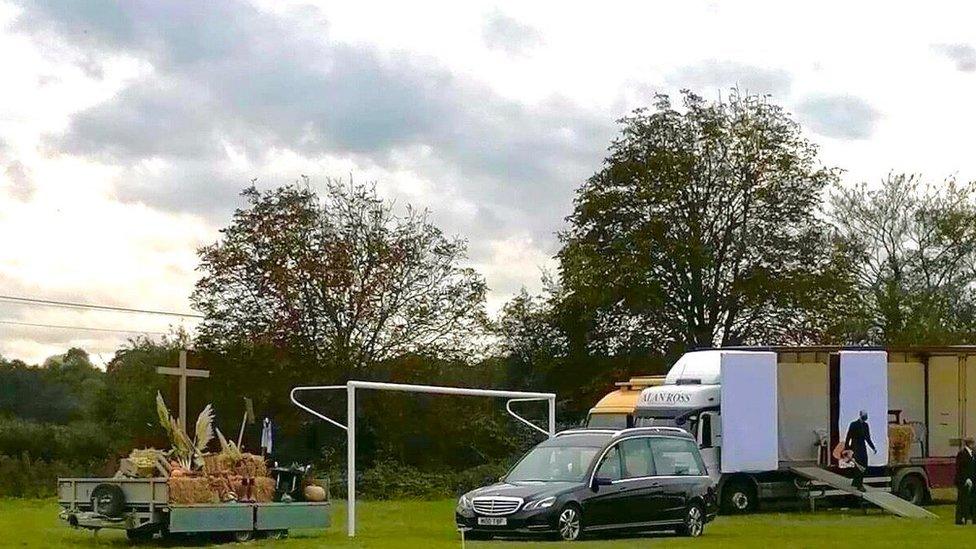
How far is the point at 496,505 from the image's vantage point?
953 inches

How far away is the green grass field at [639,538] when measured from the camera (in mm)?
23750

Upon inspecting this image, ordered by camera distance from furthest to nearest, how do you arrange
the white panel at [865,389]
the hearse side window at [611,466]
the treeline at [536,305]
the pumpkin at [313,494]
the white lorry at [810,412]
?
the treeline at [536,305] < the white panel at [865,389] < the white lorry at [810,412] < the pumpkin at [313,494] < the hearse side window at [611,466]

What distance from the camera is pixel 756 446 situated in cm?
3331

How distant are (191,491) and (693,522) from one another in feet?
26.5

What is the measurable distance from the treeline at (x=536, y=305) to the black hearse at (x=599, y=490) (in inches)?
759

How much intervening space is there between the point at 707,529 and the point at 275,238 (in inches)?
992

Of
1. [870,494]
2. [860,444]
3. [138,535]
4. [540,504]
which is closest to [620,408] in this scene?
[860,444]

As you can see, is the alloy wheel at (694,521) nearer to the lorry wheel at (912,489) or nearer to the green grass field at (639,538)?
the green grass field at (639,538)

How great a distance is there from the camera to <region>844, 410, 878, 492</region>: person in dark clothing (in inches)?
1330

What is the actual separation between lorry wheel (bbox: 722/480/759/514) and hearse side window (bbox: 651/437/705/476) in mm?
6860

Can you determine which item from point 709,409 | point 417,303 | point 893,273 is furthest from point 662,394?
point 893,273

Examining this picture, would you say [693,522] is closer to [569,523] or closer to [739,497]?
[569,523]

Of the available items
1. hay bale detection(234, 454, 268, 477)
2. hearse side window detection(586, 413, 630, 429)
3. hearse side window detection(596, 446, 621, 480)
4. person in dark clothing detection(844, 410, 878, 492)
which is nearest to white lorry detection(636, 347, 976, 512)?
person in dark clothing detection(844, 410, 878, 492)

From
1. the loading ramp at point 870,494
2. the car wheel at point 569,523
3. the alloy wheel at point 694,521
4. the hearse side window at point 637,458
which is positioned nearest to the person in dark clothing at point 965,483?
the loading ramp at point 870,494
